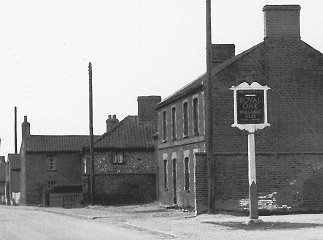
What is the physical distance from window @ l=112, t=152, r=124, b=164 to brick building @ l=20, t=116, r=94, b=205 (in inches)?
725

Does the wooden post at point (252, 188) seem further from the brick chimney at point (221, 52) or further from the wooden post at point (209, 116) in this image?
the brick chimney at point (221, 52)

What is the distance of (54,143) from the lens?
7650 cm

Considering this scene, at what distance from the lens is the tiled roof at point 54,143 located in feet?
246

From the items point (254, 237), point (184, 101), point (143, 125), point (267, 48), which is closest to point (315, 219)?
point (254, 237)

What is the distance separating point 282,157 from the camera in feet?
106

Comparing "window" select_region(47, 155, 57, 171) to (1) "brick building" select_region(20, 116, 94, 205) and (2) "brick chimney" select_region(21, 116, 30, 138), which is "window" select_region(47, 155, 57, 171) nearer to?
(1) "brick building" select_region(20, 116, 94, 205)

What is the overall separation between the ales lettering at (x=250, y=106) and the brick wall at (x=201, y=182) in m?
8.03

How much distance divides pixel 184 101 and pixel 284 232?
19407 millimetres

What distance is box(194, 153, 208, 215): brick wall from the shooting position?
3094 cm

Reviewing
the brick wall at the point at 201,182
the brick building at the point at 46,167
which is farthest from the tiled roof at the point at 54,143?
the brick wall at the point at 201,182

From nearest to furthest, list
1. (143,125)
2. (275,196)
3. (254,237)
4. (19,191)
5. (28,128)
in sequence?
(254,237), (275,196), (143,125), (28,128), (19,191)

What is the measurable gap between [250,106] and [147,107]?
36.1 metres

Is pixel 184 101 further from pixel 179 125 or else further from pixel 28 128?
pixel 28 128

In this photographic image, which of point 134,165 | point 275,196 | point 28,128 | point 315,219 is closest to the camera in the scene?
point 315,219
